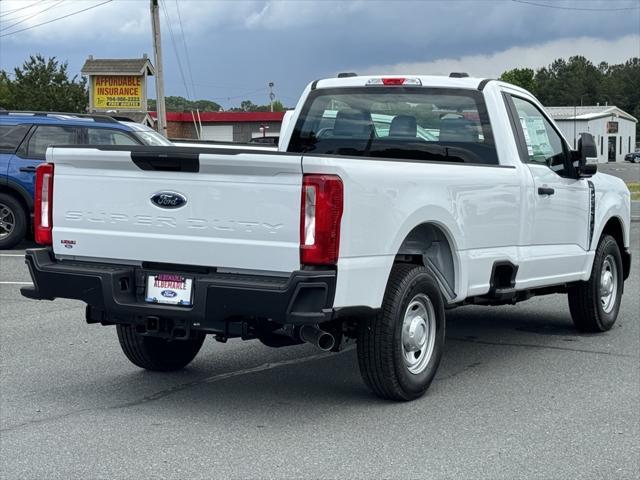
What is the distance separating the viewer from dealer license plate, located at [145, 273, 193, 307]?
5.92 metres

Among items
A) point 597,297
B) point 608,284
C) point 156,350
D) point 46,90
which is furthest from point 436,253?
point 46,90

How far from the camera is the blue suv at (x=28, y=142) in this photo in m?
15.4

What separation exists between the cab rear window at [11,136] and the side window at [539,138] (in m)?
9.44

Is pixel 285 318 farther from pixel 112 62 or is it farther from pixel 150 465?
pixel 112 62

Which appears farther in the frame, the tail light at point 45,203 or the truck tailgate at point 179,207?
the tail light at point 45,203

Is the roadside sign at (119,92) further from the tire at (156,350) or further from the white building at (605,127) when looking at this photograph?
the white building at (605,127)

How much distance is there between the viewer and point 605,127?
110500 mm

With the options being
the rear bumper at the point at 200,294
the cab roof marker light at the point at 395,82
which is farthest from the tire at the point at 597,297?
the rear bumper at the point at 200,294

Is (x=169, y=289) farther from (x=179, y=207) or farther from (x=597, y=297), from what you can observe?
(x=597, y=297)

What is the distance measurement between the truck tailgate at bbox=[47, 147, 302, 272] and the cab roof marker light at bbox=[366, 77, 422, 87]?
261 centimetres

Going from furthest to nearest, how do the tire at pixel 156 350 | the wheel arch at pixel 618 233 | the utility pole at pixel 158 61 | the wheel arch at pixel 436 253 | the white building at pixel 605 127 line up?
the white building at pixel 605 127 → the utility pole at pixel 158 61 → the wheel arch at pixel 618 233 → the tire at pixel 156 350 → the wheel arch at pixel 436 253

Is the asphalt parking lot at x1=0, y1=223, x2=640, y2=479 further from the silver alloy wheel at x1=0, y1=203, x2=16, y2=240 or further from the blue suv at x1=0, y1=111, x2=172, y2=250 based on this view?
the silver alloy wheel at x1=0, y1=203, x2=16, y2=240

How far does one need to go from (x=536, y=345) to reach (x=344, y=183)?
3.73m

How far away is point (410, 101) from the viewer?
7957 mm
